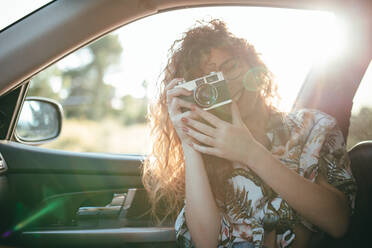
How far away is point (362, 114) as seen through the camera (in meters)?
1.70

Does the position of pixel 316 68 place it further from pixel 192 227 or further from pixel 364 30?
pixel 192 227

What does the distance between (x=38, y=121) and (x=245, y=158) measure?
1291 millimetres

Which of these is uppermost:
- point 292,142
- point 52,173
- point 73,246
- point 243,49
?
point 243,49

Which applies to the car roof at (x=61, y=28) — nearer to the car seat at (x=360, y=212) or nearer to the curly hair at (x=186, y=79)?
the curly hair at (x=186, y=79)

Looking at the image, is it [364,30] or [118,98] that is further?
[118,98]

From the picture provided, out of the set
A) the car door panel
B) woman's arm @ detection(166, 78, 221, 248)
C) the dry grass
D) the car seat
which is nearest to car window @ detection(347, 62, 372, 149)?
the car seat

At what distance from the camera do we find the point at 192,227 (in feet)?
A: 4.36

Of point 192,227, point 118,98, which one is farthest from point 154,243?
point 118,98

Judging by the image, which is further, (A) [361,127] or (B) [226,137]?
(A) [361,127]

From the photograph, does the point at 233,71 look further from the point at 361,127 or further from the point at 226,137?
the point at 361,127

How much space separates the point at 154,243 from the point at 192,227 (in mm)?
383

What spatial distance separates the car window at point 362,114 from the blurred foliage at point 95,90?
13.8 meters

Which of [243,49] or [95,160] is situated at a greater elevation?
[243,49]

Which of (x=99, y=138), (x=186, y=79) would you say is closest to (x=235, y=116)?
(x=186, y=79)
